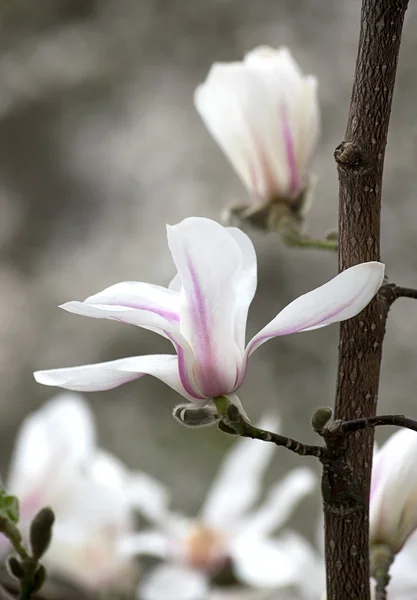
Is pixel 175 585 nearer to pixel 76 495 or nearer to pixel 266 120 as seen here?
pixel 76 495

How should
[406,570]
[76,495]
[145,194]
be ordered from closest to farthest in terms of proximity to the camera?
[406,570] < [76,495] < [145,194]

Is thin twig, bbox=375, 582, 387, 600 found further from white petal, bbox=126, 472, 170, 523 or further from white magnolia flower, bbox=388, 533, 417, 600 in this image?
white petal, bbox=126, 472, 170, 523

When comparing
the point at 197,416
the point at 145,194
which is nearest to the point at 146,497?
the point at 197,416

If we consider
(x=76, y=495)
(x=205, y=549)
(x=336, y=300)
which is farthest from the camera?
(x=205, y=549)

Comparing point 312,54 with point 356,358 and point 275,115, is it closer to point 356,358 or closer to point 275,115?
point 275,115

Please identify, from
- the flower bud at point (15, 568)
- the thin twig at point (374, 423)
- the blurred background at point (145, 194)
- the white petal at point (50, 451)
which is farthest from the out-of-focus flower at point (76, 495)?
the blurred background at point (145, 194)

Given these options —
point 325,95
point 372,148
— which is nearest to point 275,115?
point 372,148
